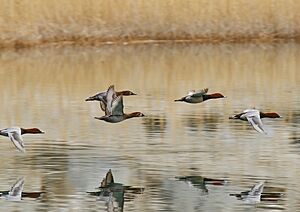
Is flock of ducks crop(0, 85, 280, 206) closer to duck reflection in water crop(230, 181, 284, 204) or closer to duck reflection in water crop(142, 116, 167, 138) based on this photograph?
duck reflection in water crop(230, 181, 284, 204)

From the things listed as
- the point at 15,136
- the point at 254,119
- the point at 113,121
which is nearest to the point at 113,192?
the point at 15,136

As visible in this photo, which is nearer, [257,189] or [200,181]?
[257,189]

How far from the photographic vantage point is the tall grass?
1416 inches

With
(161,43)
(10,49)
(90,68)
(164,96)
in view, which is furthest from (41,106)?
(161,43)

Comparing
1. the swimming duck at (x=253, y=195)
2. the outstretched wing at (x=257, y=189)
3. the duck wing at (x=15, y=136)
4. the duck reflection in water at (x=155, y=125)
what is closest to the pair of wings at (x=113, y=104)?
the duck wing at (x=15, y=136)

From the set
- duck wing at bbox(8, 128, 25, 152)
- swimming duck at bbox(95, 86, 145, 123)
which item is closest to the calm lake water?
duck wing at bbox(8, 128, 25, 152)

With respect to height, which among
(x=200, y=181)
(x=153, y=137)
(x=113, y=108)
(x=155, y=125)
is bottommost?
(x=200, y=181)

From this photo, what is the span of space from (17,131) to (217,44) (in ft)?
79.8

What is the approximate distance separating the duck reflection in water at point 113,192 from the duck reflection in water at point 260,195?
3.24 ft

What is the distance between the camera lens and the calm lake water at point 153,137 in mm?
11984

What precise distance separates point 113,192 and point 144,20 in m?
25.2

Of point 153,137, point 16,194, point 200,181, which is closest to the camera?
point 16,194

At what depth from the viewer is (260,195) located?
11852 millimetres

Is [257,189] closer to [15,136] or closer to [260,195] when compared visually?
[260,195]
